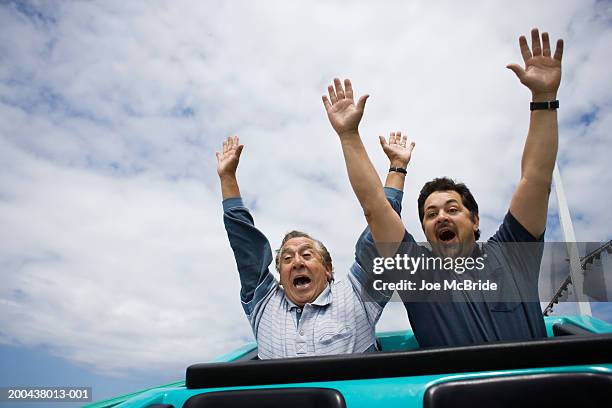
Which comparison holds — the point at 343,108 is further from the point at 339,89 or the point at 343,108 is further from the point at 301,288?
the point at 301,288

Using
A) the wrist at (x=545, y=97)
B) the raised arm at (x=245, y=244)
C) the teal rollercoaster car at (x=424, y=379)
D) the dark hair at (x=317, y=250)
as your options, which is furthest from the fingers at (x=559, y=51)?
the raised arm at (x=245, y=244)

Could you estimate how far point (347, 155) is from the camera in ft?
5.11

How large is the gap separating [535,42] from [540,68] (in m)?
0.10

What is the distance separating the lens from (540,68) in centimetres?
154

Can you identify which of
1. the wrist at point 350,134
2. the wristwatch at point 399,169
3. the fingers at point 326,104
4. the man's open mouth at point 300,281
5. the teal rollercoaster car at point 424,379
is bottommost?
the teal rollercoaster car at point 424,379

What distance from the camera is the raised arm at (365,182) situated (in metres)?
1.49

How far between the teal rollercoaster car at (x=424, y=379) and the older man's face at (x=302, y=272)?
763mm

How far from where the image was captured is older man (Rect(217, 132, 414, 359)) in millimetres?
1713

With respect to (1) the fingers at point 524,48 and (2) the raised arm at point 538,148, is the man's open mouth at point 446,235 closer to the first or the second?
(2) the raised arm at point 538,148

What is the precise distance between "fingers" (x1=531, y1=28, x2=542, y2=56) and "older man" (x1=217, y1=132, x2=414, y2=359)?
A: 2.13ft

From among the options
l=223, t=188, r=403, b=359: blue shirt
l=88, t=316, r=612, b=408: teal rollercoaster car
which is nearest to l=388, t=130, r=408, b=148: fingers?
l=223, t=188, r=403, b=359: blue shirt

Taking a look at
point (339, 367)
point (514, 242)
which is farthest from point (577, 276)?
point (339, 367)

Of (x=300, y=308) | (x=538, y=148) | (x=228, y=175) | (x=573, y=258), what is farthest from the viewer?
(x=573, y=258)

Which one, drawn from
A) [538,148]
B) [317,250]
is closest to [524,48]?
[538,148]
